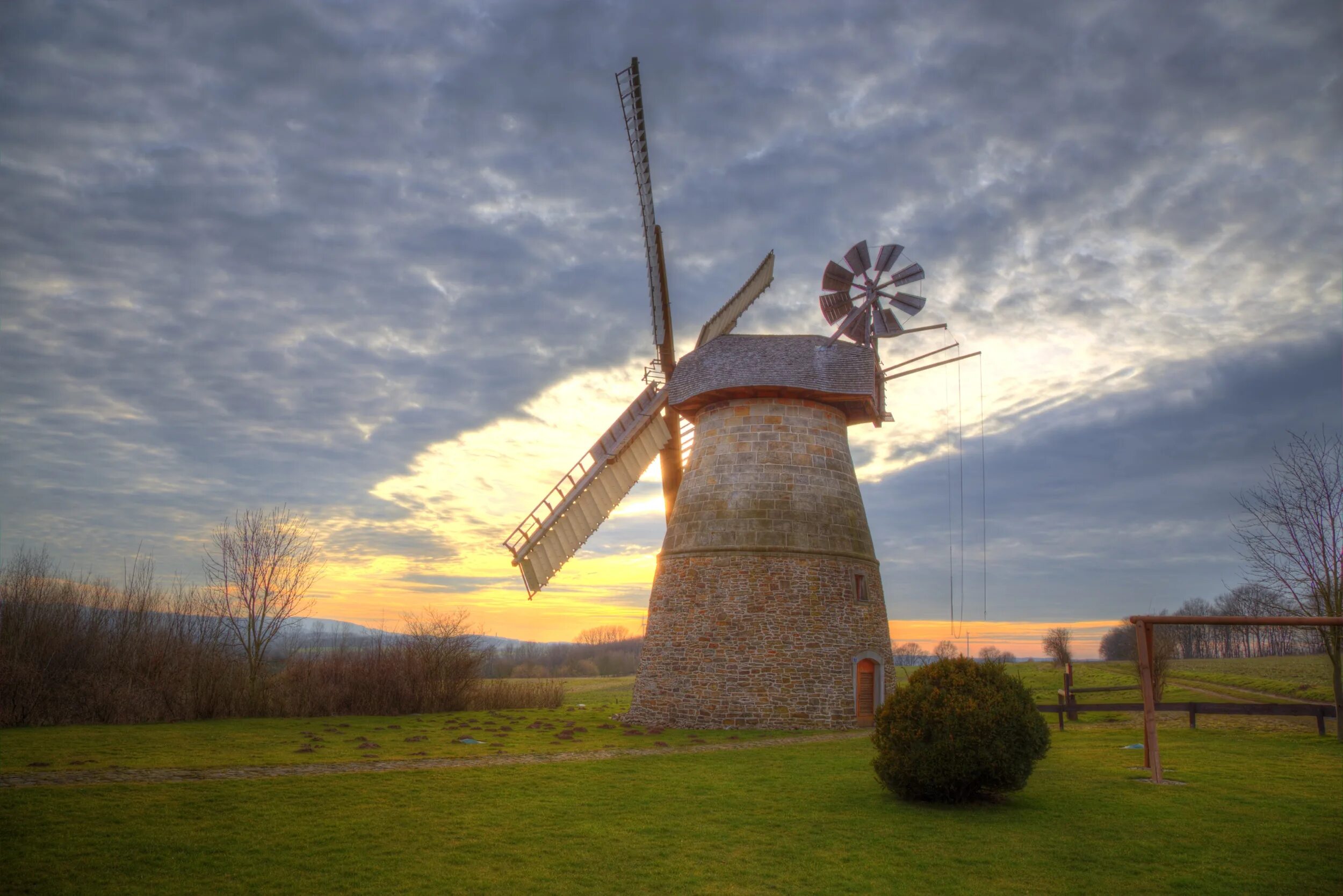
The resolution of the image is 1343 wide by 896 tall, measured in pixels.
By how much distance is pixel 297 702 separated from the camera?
76.3 feet

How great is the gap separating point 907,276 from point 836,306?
6.90 feet

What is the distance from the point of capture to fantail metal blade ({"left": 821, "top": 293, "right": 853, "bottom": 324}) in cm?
2309

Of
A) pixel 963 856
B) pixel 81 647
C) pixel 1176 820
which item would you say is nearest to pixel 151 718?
pixel 81 647

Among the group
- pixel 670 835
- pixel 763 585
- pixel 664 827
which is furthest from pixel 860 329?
pixel 670 835

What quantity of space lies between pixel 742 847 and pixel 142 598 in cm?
2443

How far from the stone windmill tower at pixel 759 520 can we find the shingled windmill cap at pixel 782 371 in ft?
0.12

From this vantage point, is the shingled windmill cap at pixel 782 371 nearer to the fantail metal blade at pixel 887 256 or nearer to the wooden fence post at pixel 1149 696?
the fantail metal blade at pixel 887 256

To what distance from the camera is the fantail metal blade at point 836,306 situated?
23.1 m

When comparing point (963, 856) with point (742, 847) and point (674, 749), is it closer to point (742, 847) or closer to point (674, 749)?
point (742, 847)

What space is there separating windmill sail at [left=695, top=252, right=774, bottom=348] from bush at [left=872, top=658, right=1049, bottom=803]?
13659 mm

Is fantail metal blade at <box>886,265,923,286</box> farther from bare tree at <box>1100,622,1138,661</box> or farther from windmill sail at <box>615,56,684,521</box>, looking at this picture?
bare tree at <box>1100,622,1138,661</box>

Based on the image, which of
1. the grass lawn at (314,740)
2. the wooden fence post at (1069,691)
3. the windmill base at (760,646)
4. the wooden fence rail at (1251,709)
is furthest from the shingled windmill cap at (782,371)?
the wooden fence rail at (1251,709)

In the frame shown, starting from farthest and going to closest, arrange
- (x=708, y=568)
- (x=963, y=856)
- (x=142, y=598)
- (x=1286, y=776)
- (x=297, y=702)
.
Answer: (x=142, y=598), (x=297, y=702), (x=708, y=568), (x=1286, y=776), (x=963, y=856)

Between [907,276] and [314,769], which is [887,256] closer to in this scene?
[907,276]
